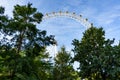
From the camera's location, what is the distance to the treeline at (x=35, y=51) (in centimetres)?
2873

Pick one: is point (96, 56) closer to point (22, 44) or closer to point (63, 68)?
point (22, 44)

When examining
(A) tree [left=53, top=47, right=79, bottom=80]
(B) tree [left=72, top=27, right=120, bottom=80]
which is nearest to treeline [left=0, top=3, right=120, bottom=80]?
(B) tree [left=72, top=27, right=120, bottom=80]

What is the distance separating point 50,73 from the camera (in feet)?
151

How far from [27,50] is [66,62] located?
23.1 meters

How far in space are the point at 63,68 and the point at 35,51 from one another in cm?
2115

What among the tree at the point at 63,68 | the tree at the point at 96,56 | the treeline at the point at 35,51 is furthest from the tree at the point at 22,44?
the tree at the point at 63,68

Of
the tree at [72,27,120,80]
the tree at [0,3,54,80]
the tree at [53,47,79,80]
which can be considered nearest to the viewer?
the tree at [0,3,54,80]

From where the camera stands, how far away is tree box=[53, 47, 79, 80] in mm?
47438

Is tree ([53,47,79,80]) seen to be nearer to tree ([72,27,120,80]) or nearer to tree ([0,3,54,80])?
tree ([72,27,120,80])

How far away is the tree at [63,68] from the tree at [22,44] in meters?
15.7

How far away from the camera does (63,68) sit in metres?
50.8

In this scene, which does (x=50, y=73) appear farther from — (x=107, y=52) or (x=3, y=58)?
(x=3, y=58)

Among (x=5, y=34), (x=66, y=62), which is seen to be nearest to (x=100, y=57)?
(x=5, y=34)

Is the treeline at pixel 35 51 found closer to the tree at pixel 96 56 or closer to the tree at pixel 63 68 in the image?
the tree at pixel 96 56
